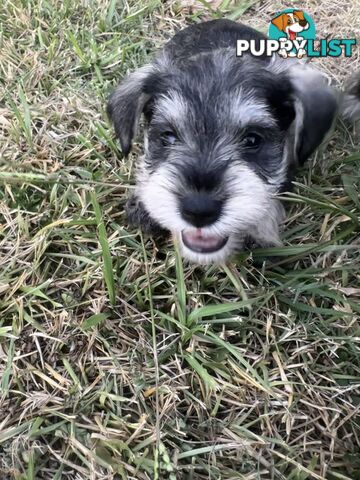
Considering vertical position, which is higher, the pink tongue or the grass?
the pink tongue

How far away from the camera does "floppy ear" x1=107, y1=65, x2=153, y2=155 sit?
237cm

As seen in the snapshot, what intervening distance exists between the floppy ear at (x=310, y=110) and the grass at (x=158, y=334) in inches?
10.7

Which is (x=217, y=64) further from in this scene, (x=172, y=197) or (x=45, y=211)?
(x=45, y=211)

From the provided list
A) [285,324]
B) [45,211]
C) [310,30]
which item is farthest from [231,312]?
[310,30]

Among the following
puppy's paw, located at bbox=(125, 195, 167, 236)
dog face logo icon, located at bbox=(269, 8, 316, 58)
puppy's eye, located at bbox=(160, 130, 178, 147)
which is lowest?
puppy's paw, located at bbox=(125, 195, 167, 236)

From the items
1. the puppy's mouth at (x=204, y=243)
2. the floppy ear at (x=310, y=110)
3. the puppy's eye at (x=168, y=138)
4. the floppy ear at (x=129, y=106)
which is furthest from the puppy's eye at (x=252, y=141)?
the floppy ear at (x=129, y=106)

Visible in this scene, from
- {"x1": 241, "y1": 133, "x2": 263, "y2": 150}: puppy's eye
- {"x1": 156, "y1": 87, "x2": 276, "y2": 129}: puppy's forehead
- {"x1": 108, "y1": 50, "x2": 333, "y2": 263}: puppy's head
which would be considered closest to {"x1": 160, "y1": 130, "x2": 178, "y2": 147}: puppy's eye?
{"x1": 108, "y1": 50, "x2": 333, "y2": 263}: puppy's head

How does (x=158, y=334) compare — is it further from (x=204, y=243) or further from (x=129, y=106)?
(x=129, y=106)

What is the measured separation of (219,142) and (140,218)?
0.61 metres

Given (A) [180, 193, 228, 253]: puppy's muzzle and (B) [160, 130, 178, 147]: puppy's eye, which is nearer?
(A) [180, 193, 228, 253]: puppy's muzzle

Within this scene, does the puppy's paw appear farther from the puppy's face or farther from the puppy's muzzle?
the puppy's muzzle

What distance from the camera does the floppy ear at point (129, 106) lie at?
2.37 m

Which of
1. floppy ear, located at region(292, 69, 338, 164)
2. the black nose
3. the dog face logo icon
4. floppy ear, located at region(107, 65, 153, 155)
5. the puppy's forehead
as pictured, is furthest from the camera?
the dog face logo icon

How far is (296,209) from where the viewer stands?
264 cm
